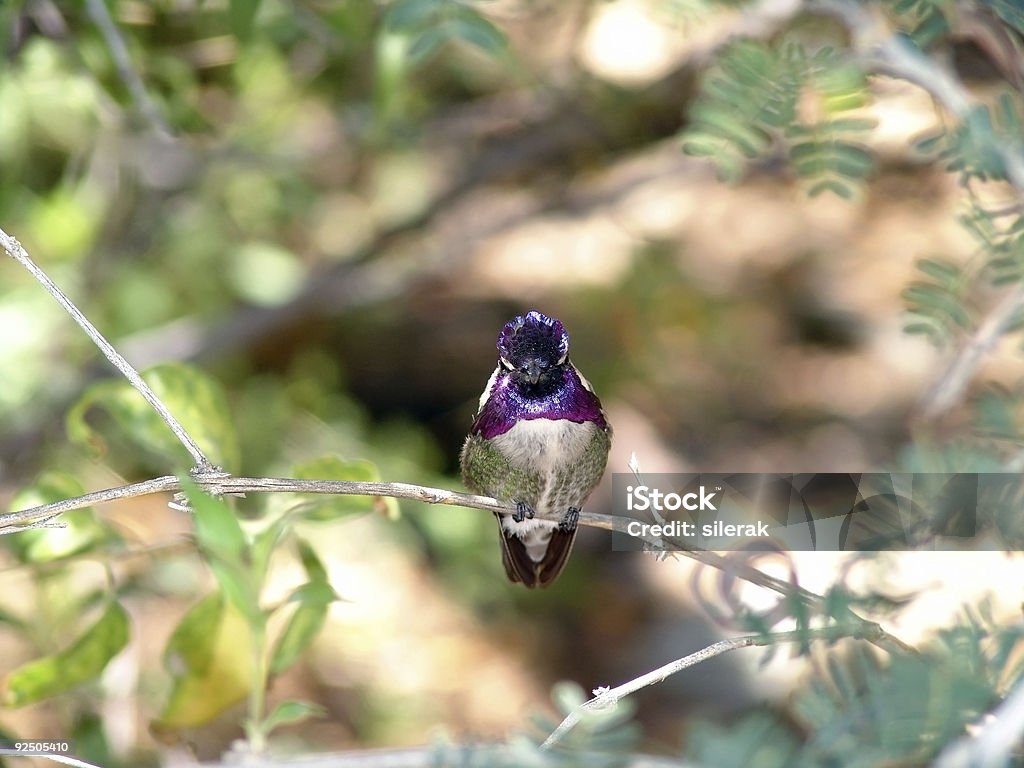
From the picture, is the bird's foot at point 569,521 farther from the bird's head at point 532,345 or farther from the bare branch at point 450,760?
the bare branch at point 450,760

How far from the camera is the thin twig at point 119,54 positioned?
2.67m

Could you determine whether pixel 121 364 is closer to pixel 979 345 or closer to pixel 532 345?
pixel 532 345

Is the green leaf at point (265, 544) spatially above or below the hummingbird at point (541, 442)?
below

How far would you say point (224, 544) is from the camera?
5.62ft

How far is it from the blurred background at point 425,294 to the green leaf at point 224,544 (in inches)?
34.5

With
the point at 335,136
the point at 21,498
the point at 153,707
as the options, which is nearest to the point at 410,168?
the point at 335,136

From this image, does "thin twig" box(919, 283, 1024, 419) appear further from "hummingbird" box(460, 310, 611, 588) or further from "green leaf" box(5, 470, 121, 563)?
"green leaf" box(5, 470, 121, 563)

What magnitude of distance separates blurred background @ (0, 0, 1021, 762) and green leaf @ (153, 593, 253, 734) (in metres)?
0.38

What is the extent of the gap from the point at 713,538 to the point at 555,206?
2.83 meters

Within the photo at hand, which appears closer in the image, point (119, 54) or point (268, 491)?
point (268, 491)

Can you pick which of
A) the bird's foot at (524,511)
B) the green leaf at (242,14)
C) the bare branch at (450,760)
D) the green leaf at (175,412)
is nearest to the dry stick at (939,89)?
the bird's foot at (524,511)

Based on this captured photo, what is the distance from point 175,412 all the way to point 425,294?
3740 mm

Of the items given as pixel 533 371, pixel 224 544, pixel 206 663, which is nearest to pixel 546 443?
pixel 533 371

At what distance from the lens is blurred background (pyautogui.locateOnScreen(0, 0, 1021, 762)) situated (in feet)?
12.2
